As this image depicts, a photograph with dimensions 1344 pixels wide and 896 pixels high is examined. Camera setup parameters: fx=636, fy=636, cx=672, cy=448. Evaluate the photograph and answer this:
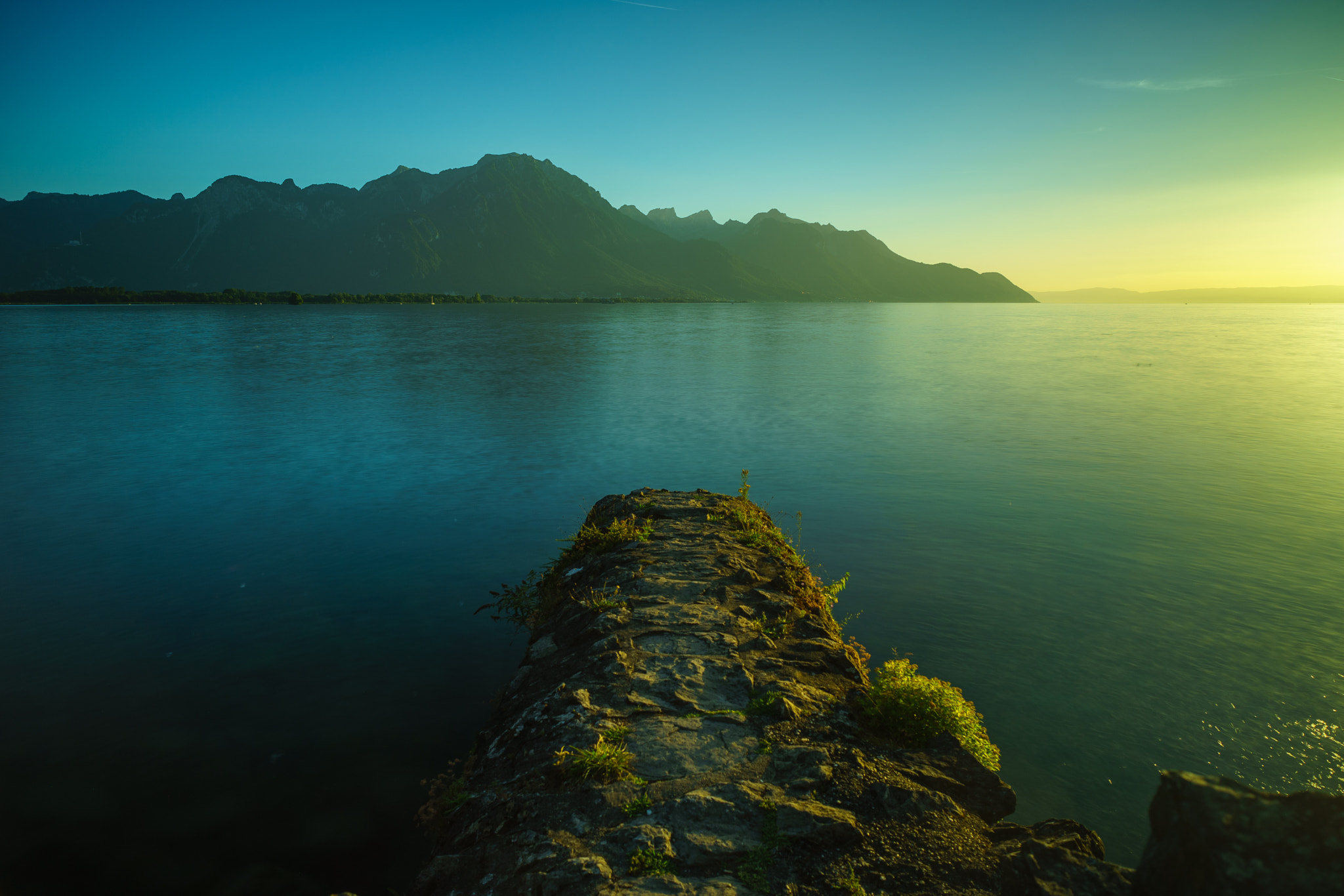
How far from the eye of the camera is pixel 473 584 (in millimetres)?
14609

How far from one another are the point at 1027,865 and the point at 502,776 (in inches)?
208

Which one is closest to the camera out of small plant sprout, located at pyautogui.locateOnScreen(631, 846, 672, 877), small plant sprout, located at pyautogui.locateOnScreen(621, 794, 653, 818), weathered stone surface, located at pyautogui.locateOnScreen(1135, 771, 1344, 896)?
weathered stone surface, located at pyautogui.locateOnScreen(1135, 771, 1344, 896)

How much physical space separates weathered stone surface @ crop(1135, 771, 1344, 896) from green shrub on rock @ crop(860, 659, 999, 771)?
3.70m

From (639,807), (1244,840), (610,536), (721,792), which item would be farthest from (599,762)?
(610,536)

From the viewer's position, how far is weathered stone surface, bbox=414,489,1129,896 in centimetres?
551

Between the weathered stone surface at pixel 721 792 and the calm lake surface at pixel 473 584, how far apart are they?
2.12m

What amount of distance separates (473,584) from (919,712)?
1017 cm

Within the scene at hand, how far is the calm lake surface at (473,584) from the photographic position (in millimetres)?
8469

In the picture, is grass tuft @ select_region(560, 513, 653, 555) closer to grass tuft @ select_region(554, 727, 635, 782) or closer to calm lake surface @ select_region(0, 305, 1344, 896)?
calm lake surface @ select_region(0, 305, 1344, 896)

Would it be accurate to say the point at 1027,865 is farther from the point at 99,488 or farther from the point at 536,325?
the point at 536,325

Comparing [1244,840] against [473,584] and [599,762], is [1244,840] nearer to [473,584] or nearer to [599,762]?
[599,762]

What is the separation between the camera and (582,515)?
63.5ft

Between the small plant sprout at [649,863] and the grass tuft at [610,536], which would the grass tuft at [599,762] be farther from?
the grass tuft at [610,536]

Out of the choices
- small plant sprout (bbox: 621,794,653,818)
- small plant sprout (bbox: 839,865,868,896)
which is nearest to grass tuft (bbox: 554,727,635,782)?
small plant sprout (bbox: 621,794,653,818)
